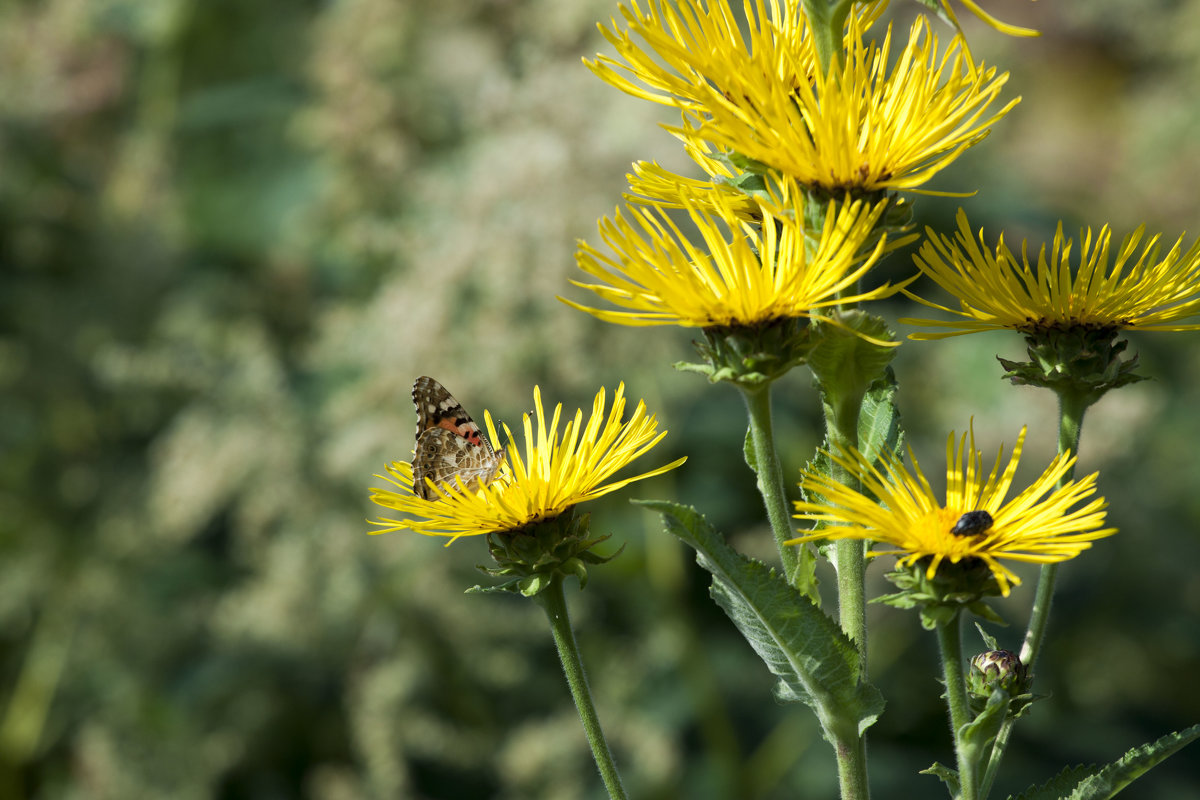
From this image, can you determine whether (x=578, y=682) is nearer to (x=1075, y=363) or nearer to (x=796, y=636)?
(x=796, y=636)

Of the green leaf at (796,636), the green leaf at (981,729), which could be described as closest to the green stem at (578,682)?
the green leaf at (796,636)

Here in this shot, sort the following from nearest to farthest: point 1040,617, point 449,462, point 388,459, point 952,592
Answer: point 952,592
point 1040,617
point 449,462
point 388,459

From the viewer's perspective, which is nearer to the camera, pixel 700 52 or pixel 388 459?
pixel 700 52

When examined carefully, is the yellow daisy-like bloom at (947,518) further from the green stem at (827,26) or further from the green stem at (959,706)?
the green stem at (827,26)

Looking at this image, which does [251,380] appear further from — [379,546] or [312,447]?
[379,546]

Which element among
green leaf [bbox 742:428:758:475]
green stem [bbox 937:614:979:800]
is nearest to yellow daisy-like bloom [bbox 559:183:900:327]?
green leaf [bbox 742:428:758:475]

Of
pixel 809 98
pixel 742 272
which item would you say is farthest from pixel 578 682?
pixel 809 98
